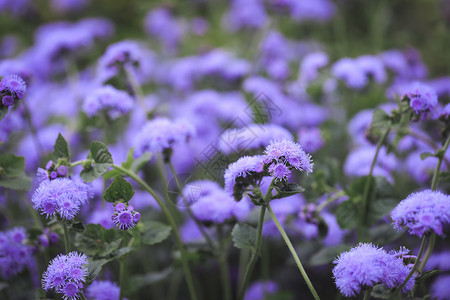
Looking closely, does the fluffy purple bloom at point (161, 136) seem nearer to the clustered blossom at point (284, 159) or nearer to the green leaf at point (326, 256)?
the clustered blossom at point (284, 159)

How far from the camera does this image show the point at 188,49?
3.97 m

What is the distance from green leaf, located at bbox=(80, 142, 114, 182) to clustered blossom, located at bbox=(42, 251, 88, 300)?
30 centimetres

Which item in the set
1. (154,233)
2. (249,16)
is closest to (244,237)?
(154,233)

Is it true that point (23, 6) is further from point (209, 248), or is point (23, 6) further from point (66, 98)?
point (209, 248)

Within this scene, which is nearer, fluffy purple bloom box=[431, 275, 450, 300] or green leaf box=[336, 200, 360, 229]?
fluffy purple bloom box=[431, 275, 450, 300]

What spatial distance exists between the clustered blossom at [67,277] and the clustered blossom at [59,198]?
0.47ft

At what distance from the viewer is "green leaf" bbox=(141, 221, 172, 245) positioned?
1582 mm

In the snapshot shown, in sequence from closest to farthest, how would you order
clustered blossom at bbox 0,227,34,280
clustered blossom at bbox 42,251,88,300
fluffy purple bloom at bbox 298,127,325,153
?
1. clustered blossom at bbox 42,251,88,300
2. clustered blossom at bbox 0,227,34,280
3. fluffy purple bloom at bbox 298,127,325,153

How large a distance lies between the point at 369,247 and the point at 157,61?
3.65 metres

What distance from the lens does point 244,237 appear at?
4.83 feet

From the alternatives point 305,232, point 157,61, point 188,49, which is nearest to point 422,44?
point 188,49

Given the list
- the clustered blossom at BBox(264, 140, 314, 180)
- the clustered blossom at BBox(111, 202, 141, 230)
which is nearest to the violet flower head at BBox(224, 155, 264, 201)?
the clustered blossom at BBox(264, 140, 314, 180)

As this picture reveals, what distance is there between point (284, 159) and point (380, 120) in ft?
1.98

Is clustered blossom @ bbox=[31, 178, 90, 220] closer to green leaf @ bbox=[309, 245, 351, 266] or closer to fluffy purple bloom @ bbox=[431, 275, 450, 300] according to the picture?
green leaf @ bbox=[309, 245, 351, 266]
